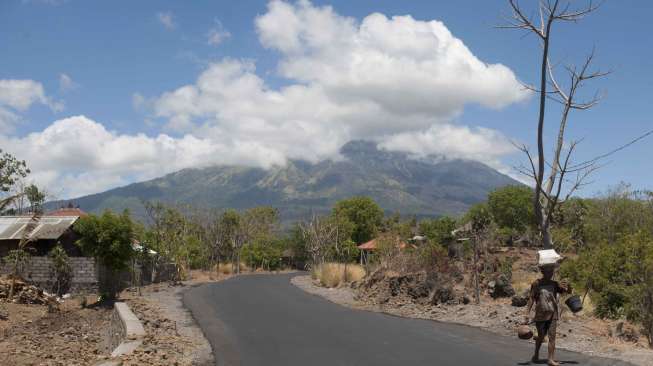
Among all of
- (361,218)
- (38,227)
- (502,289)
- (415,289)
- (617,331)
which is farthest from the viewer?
(361,218)

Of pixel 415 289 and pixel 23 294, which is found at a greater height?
pixel 415 289

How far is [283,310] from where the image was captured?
20766 mm

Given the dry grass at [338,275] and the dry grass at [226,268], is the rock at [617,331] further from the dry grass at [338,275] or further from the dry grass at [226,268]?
the dry grass at [226,268]

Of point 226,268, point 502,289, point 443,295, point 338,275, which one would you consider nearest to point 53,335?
point 443,295

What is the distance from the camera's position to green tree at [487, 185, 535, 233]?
77750mm

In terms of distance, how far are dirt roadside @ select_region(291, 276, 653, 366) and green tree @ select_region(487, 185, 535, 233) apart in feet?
191

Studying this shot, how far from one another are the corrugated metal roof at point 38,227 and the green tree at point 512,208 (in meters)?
56.6

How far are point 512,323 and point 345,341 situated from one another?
4787 mm

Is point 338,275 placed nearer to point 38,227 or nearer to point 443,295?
point 443,295

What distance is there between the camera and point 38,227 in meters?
33.3

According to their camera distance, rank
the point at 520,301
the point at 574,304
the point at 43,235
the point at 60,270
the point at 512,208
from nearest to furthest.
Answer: the point at 574,304 < the point at 520,301 < the point at 60,270 < the point at 43,235 < the point at 512,208

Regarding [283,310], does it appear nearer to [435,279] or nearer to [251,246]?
[435,279]

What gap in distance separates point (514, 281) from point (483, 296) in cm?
580

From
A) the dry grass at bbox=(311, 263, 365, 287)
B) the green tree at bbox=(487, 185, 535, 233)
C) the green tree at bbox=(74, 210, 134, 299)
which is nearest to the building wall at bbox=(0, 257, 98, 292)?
the green tree at bbox=(74, 210, 134, 299)
